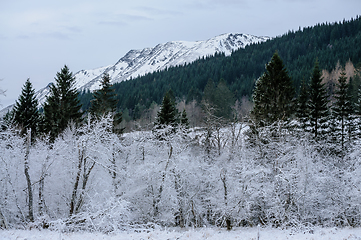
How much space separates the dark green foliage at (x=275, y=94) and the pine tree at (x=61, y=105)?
21891 millimetres

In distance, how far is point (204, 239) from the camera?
1029 cm

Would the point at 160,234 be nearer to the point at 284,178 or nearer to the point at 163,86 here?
Result: the point at 284,178

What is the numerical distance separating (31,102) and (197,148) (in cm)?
2527

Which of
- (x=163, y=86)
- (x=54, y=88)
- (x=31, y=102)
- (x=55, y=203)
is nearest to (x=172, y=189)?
(x=55, y=203)

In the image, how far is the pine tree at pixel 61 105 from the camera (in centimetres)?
3094

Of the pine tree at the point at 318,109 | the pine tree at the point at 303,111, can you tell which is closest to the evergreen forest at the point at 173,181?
the pine tree at the point at 318,109

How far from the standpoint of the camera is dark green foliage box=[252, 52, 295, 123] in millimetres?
25272

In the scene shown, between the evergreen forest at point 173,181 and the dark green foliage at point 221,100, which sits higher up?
the dark green foliage at point 221,100

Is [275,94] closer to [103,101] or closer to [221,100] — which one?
[103,101]

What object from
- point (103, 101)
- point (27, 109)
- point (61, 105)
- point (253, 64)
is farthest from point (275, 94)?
point (253, 64)

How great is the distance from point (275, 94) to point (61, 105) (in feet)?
86.3

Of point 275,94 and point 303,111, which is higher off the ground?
point 275,94

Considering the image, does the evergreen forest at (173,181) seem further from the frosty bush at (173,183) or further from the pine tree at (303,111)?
the pine tree at (303,111)

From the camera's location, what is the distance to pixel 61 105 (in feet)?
107
